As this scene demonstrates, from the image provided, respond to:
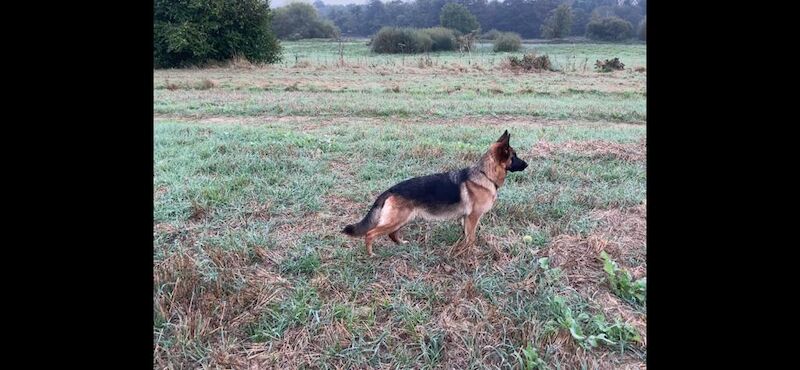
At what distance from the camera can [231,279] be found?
3.48 metres

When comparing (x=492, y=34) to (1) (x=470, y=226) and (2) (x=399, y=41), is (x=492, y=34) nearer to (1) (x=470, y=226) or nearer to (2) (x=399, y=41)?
(2) (x=399, y=41)

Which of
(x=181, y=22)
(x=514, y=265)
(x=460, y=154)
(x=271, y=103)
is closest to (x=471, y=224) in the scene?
(x=514, y=265)

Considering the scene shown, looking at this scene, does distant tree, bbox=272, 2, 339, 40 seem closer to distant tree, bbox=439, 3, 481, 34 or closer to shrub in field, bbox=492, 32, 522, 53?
distant tree, bbox=439, 3, 481, 34

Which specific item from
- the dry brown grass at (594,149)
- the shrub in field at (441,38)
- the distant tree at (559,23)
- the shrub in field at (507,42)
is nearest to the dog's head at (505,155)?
the dry brown grass at (594,149)

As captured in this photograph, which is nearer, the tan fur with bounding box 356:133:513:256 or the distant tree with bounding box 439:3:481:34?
the tan fur with bounding box 356:133:513:256

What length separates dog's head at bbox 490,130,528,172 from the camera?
420 centimetres

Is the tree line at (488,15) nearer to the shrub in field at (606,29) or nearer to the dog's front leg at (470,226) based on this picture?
the shrub in field at (606,29)

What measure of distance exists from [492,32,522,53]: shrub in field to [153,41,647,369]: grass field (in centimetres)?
2070

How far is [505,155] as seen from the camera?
167 inches

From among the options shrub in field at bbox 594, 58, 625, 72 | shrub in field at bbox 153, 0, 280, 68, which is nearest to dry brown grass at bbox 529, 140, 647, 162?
shrub in field at bbox 594, 58, 625, 72

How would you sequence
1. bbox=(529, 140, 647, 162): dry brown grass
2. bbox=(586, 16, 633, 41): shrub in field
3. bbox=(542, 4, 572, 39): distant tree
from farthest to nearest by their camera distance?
bbox=(586, 16, 633, 41): shrub in field < bbox=(542, 4, 572, 39): distant tree < bbox=(529, 140, 647, 162): dry brown grass
